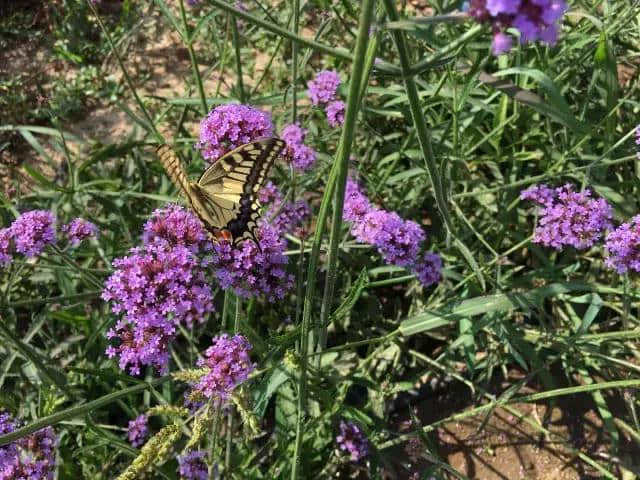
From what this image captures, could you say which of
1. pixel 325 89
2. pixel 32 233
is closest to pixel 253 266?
pixel 32 233

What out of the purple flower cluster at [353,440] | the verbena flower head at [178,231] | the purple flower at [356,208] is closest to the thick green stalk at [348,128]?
the verbena flower head at [178,231]

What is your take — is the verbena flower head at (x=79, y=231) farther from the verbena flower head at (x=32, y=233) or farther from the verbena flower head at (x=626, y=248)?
the verbena flower head at (x=626, y=248)

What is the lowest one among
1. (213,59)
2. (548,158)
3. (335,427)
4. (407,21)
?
(335,427)

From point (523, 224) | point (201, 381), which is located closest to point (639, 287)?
point (523, 224)

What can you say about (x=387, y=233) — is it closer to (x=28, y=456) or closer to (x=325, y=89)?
(x=325, y=89)

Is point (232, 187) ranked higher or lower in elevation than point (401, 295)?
higher

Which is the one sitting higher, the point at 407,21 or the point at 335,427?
the point at 407,21

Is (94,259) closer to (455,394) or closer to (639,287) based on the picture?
(455,394)
